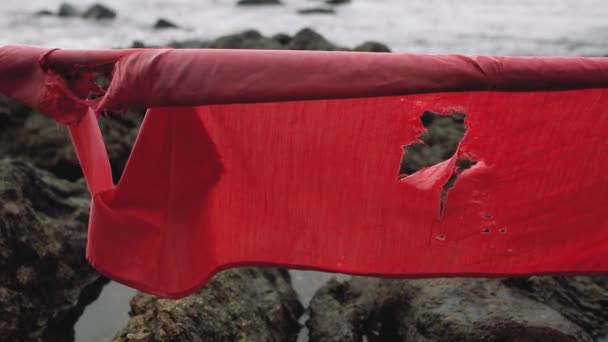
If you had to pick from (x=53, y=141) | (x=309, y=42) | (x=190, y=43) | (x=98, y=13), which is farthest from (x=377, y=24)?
(x=53, y=141)

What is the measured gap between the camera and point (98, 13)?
37.0 ft

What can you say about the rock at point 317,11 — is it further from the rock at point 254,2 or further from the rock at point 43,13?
the rock at point 43,13

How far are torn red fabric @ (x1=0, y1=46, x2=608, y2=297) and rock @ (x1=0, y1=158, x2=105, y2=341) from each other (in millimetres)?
1270

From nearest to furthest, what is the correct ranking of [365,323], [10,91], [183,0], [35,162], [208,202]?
1. [10,91]
2. [208,202]
3. [365,323]
4. [35,162]
5. [183,0]

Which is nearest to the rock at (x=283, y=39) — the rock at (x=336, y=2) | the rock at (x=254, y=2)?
the rock at (x=254, y=2)

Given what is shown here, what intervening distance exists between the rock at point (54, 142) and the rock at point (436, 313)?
82.1 inches

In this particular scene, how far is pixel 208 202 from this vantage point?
5.93 ft

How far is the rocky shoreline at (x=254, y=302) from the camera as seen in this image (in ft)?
7.60

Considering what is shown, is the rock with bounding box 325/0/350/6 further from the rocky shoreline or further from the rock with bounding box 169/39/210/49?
the rocky shoreline

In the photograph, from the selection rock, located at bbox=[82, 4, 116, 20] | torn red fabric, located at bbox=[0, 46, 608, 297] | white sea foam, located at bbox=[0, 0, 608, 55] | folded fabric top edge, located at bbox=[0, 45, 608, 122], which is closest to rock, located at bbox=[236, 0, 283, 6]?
white sea foam, located at bbox=[0, 0, 608, 55]

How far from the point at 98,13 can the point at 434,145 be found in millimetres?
9303

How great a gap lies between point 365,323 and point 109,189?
1713mm

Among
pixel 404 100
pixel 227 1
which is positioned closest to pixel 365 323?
pixel 404 100

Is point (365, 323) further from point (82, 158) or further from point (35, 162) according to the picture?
point (35, 162)
